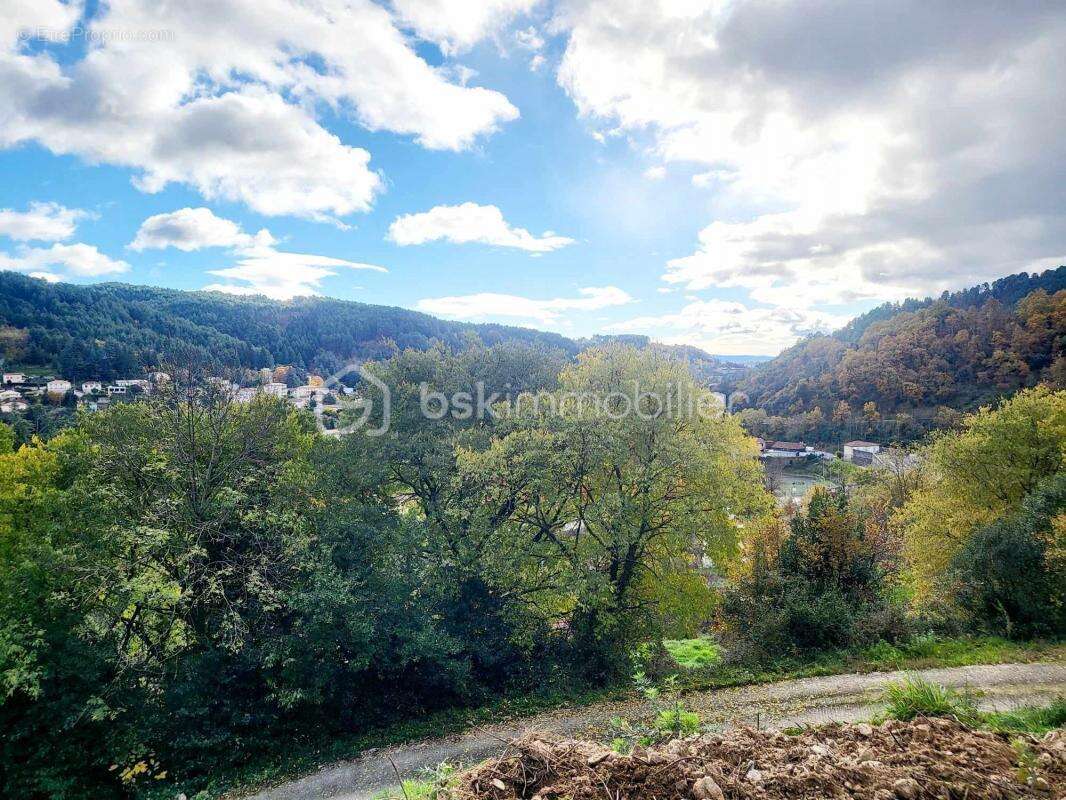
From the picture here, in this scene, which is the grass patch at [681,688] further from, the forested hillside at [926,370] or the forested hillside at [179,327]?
the forested hillside at [179,327]

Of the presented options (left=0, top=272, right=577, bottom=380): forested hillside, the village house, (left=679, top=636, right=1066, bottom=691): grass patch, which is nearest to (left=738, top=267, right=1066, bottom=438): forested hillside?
(left=0, top=272, right=577, bottom=380): forested hillside

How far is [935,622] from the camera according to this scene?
1262cm

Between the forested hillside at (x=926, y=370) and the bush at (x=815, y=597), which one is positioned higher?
the forested hillside at (x=926, y=370)

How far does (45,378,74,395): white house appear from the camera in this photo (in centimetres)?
7568

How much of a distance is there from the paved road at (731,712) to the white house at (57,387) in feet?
311

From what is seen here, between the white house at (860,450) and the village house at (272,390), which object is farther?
the white house at (860,450)

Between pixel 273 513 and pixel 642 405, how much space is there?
10225mm

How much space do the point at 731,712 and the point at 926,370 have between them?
99.0 m

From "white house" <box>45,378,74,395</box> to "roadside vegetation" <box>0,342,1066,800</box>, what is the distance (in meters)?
82.0

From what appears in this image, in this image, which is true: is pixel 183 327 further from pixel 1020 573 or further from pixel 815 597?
pixel 1020 573

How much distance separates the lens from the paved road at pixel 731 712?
856 centimetres

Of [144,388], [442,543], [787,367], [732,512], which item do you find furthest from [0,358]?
[787,367]

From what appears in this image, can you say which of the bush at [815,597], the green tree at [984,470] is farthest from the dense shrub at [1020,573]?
the green tree at [984,470]

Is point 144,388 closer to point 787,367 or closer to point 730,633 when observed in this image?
point 730,633
